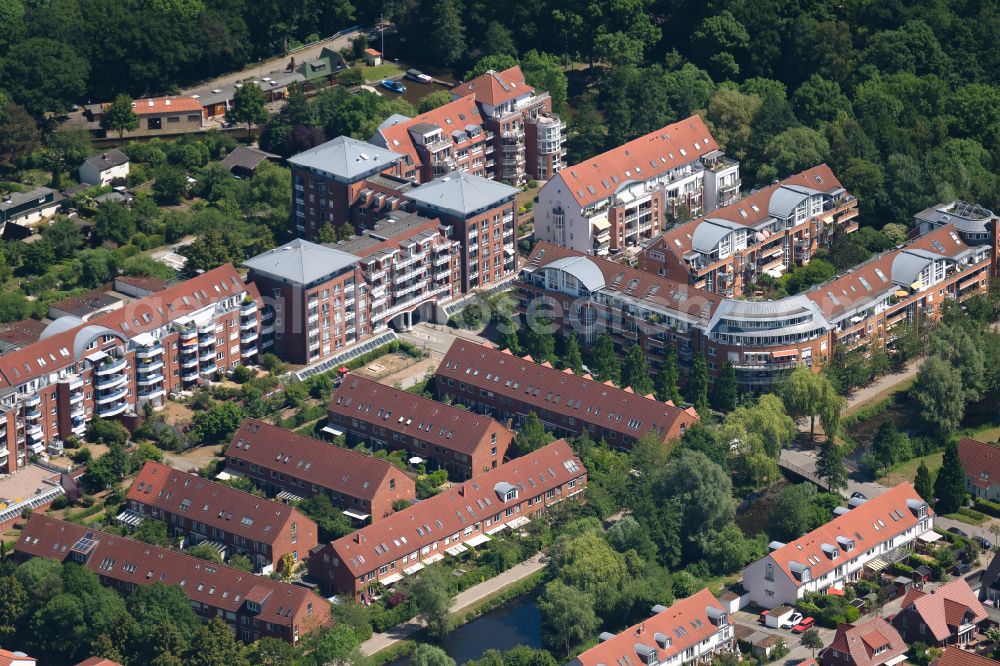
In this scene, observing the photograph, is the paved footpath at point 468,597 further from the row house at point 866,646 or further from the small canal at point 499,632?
the row house at point 866,646

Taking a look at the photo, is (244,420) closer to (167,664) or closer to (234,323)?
(234,323)

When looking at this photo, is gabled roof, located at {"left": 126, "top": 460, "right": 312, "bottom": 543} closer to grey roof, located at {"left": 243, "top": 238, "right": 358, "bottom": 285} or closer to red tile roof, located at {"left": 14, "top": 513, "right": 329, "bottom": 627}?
red tile roof, located at {"left": 14, "top": 513, "right": 329, "bottom": 627}

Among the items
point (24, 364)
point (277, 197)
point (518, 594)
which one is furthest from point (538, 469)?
point (277, 197)

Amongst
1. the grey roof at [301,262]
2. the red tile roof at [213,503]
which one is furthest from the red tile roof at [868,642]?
the grey roof at [301,262]

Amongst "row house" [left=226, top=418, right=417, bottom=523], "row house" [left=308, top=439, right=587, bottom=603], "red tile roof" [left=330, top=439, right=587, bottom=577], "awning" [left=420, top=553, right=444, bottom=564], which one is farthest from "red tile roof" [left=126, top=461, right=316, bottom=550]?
"awning" [left=420, top=553, right=444, bottom=564]

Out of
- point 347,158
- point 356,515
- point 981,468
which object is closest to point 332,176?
point 347,158
